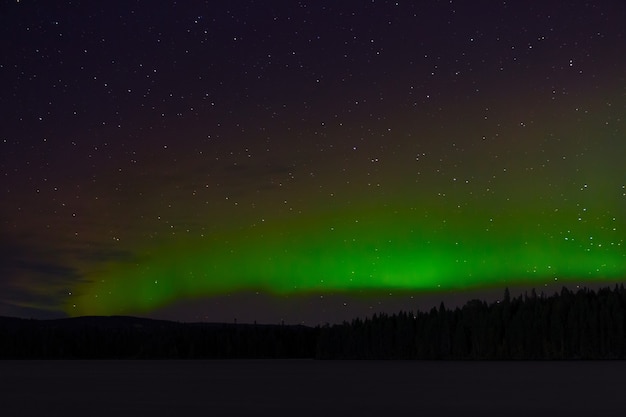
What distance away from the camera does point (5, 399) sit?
193 ft

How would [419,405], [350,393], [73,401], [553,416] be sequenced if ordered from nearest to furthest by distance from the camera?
[553,416] → [419,405] → [73,401] → [350,393]

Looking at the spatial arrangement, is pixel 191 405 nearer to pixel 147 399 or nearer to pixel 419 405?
pixel 147 399

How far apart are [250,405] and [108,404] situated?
30.2 ft

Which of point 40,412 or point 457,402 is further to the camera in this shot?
point 457,402

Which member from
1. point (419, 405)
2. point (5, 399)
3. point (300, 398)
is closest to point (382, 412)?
point (419, 405)

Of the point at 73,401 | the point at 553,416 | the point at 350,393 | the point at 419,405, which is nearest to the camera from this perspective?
the point at 553,416

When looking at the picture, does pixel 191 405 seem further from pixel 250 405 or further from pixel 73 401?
pixel 73 401

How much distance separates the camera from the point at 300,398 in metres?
59.6

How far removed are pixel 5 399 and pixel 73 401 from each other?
5365 millimetres

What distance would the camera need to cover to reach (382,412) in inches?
1761

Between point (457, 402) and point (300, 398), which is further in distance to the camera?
point (300, 398)

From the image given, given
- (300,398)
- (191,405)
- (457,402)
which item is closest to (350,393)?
(300,398)

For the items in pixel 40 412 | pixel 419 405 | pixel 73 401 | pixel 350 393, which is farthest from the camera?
pixel 350 393

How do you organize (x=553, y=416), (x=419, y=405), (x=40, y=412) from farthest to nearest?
1. (x=419, y=405)
2. (x=40, y=412)
3. (x=553, y=416)
